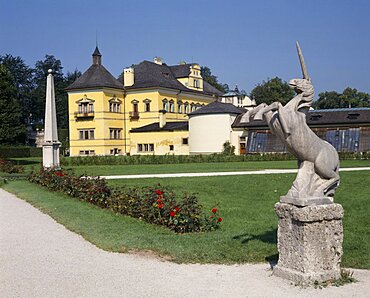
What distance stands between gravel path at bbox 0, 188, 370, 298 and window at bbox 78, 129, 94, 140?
149 ft

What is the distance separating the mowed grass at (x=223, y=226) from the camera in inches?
292

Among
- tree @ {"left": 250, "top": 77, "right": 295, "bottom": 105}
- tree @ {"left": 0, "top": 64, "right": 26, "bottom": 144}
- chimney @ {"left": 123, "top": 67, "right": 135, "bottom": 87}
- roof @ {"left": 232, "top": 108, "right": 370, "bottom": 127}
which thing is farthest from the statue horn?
tree @ {"left": 250, "top": 77, "right": 295, "bottom": 105}

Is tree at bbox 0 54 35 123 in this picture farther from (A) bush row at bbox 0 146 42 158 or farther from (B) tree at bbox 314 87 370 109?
(B) tree at bbox 314 87 370 109

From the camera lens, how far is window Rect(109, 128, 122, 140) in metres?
53.4

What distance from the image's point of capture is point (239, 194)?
1476 centimetres

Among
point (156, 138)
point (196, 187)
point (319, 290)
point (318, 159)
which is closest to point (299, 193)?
point (318, 159)

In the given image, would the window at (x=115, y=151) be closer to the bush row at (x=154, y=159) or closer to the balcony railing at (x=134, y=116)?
the balcony railing at (x=134, y=116)

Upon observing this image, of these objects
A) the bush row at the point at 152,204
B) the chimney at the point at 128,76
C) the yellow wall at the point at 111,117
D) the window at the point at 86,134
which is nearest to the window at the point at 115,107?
the yellow wall at the point at 111,117

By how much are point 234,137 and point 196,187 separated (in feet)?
98.8

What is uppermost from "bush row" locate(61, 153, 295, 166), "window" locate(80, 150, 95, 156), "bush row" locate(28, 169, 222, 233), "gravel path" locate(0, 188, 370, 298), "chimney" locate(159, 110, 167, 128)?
"chimney" locate(159, 110, 167, 128)

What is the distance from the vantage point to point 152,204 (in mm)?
10414

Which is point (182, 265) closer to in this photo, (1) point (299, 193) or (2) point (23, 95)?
(1) point (299, 193)

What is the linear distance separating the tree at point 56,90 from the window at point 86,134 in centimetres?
2637

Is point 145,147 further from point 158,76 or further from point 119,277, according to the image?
point 119,277
